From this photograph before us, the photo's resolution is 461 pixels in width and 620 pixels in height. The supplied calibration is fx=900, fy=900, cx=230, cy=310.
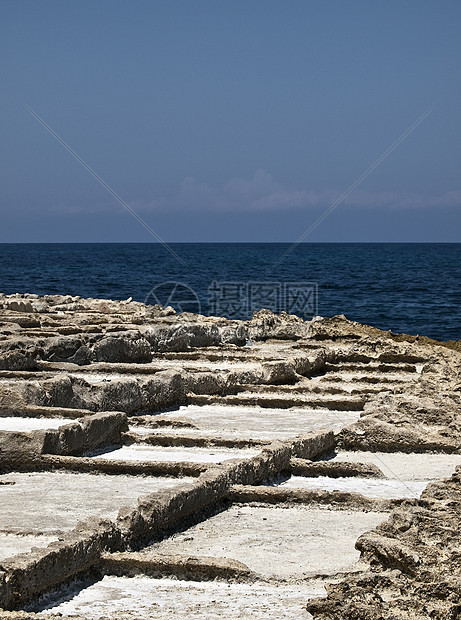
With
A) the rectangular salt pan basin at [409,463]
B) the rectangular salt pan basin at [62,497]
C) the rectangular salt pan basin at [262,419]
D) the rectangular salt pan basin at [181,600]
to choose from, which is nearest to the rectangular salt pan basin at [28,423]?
the rectangular salt pan basin at [62,497]

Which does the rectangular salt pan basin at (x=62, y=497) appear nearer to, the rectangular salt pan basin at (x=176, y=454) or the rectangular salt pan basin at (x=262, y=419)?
the rectangular salt pan basin at (x=176, y=454)

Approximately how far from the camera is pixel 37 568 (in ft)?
16.8

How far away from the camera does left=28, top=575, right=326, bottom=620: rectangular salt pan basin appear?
4.99 m

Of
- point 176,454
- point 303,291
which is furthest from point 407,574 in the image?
point 303,291

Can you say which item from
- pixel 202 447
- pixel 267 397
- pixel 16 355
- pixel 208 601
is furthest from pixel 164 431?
pixel 208 601

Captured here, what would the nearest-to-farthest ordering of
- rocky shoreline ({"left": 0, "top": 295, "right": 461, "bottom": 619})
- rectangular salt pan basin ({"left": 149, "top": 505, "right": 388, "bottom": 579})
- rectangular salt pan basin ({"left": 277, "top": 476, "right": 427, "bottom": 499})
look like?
rocky shoreline ({"left": 0, "top": 295, "right": 461, "bottom": 619}) < rectangular salt pan basin ({"left": 149, "top": 505, "right": 388, "bottom": 579}) < rectangular salt pan basin ({"left": 277, "top": 476, "right": 427, "bottom": 499})

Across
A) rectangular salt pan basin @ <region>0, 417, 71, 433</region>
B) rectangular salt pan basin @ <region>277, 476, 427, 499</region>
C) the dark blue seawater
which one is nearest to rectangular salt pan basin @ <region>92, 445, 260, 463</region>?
rectangular salt pan basin @ <region>0, 417, 71, 433</region>

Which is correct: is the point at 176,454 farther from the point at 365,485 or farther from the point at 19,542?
the point at 19,542

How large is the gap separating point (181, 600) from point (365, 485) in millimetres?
3288

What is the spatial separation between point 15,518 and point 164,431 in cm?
360

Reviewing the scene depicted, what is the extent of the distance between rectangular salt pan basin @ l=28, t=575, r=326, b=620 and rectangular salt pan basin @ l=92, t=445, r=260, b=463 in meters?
2.95

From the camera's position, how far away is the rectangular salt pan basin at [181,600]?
499cm

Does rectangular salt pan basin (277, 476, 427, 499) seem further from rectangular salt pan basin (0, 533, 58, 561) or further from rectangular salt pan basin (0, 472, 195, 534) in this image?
rectangular salt pan basin (0, 533, 58, 561)

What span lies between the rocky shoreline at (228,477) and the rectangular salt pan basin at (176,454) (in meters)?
0.03
